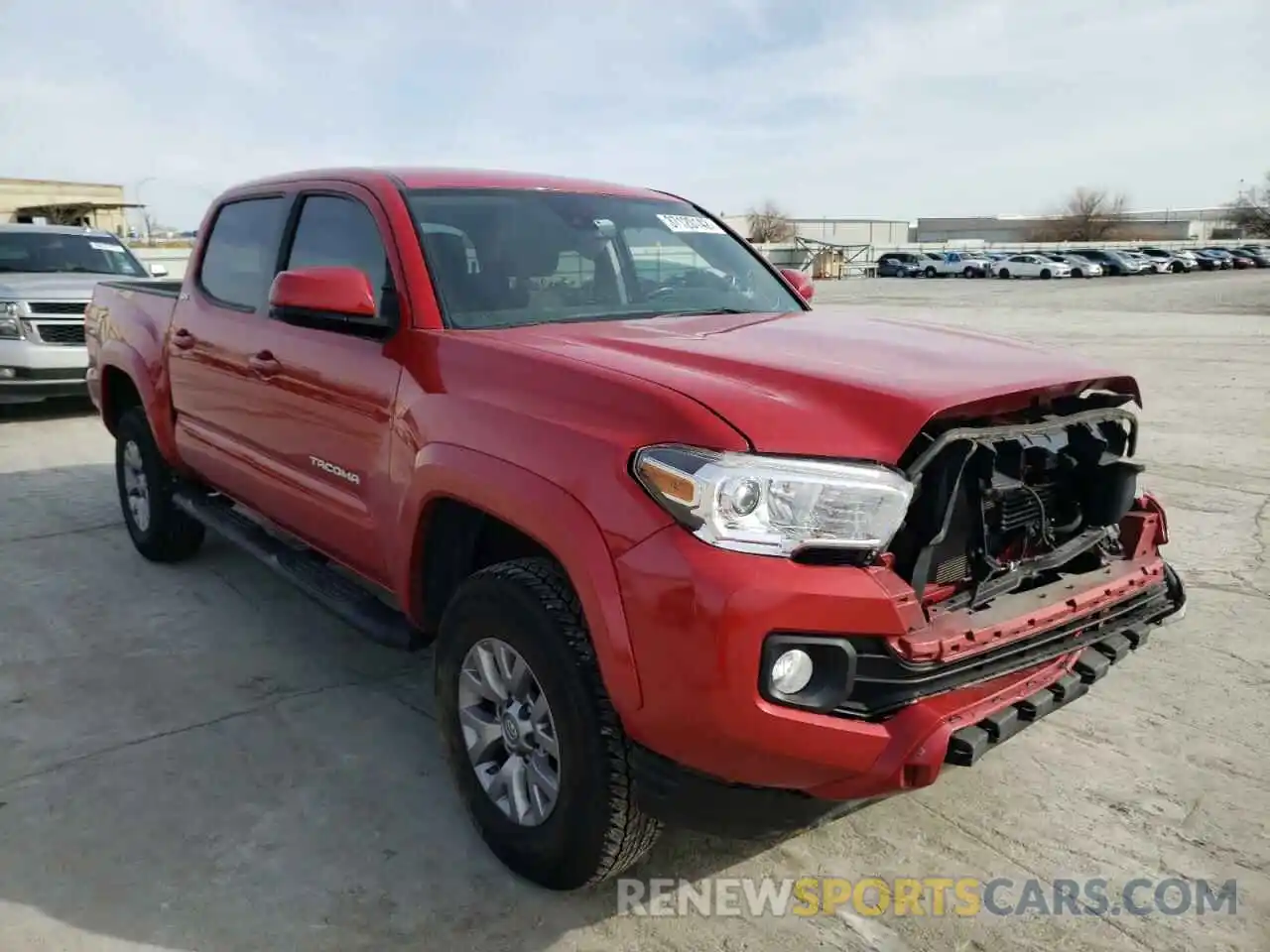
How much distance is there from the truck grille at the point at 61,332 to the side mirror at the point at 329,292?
7309 mm

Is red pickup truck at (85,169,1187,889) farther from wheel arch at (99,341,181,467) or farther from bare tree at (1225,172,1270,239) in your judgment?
bare tree at (1225,172,1270,239)

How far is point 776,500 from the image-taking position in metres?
2.17

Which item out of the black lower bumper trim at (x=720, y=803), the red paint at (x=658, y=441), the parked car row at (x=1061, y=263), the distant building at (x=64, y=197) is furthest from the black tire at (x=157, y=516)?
the parked car row at (x=1061, y=263)

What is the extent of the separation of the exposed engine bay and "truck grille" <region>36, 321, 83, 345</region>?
9.17 meters

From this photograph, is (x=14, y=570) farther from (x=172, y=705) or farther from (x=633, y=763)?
(x=633, y=763)

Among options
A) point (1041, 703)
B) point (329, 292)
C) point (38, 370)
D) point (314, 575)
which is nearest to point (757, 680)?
point (1041, 703)

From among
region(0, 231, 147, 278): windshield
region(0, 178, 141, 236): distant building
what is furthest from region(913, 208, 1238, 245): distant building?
region(0, 231, 147, 278): windshield

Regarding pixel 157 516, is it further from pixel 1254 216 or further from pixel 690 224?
pixel 1254 216

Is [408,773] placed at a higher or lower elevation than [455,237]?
lower

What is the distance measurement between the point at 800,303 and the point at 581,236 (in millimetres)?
1005

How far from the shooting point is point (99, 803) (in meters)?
3.10

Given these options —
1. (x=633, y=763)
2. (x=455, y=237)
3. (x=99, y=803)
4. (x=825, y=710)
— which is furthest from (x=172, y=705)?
(x=825, y=710)

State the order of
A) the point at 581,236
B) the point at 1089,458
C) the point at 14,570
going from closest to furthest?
the point at 1089,458 < the point at 581,236 < the point at 14,570

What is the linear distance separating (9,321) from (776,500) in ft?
30.1
